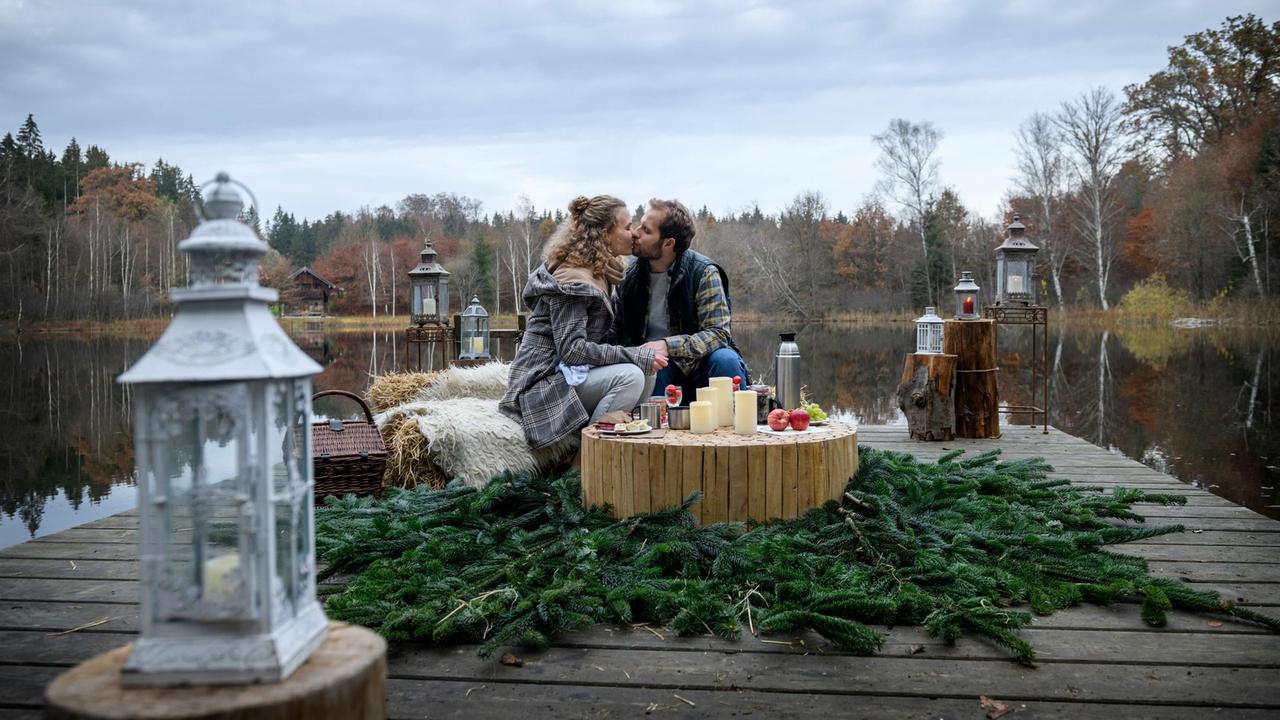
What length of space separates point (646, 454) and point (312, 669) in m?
2.11

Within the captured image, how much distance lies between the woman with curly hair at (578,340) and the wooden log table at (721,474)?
2.98 ft

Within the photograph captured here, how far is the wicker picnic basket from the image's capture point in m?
4.23

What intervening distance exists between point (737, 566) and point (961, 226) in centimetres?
3036

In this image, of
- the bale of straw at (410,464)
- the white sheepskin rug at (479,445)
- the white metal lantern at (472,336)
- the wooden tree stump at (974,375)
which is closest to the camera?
the white sheepskin rug at (479,445)

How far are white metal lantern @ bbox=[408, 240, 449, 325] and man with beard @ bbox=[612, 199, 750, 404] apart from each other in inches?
156

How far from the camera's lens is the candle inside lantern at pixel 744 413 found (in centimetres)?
A: 355

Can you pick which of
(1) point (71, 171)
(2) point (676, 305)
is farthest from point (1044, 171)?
(1) point (71, 171)

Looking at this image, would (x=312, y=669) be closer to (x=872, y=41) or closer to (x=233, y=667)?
(x=233, y=667)

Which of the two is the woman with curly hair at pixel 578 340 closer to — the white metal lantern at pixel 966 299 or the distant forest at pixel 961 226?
the white metal lantern at pixel 966 299

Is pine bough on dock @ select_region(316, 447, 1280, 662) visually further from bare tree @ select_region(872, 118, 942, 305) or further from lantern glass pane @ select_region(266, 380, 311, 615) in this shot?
bare tree @ select_region(872, 118, 942, 305)

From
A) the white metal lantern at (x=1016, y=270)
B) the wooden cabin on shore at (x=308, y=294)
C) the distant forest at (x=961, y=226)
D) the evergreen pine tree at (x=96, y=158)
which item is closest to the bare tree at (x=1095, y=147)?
the distant forest at (x=961, y=226)

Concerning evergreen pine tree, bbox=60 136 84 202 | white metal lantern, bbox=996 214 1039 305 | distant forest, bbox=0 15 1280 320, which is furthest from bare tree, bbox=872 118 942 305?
evergreen pine tree, bbox=60 136 84 202

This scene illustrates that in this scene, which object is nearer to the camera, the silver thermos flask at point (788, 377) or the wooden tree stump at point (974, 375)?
the silver thermos flask at point (788, 377)

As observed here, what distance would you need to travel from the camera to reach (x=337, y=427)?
4.50m
